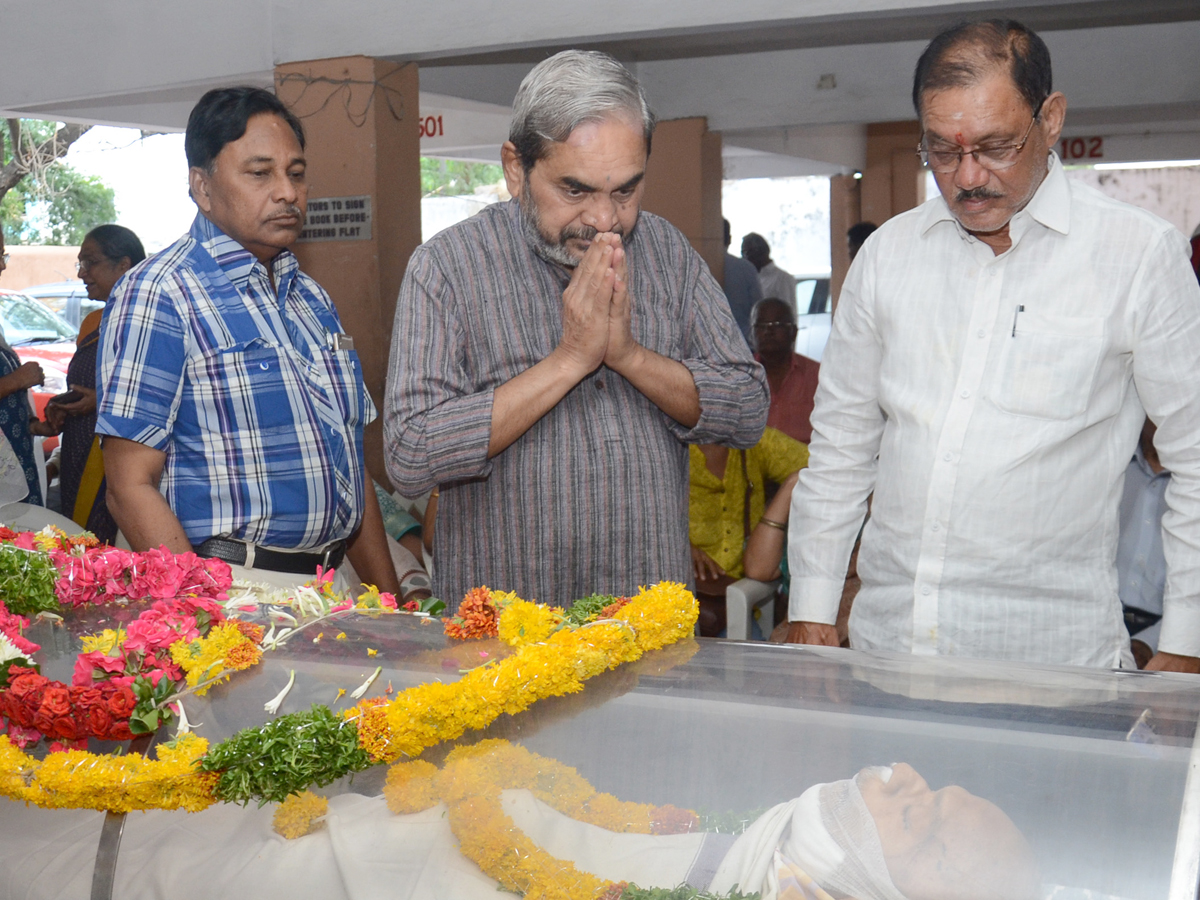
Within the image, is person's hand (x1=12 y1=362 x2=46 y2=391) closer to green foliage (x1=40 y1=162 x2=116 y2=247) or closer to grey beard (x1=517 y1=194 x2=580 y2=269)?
grey beard (x1=517 y1=194 x2=580 y2=269)

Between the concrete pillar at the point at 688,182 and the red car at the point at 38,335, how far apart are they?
17.9 feet

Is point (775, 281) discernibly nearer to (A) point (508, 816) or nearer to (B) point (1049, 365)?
(B) point (1049, 365)

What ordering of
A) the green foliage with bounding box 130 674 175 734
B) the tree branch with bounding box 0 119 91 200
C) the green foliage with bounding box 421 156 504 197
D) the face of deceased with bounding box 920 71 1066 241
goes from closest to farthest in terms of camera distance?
the green foliage with bounding box 130 674 175 734
the face of deceased with bounding box 920 71 1066 241
the tree branch with bounding box 0 119 91 200
the green foliage with bounding box 421 156 504 197

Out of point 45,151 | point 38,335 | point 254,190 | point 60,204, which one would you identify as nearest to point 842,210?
point 38,335

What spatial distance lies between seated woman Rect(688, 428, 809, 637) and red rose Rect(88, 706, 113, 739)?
2949 millimetres

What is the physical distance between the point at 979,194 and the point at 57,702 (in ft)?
5.26

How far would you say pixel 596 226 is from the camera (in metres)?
1.95

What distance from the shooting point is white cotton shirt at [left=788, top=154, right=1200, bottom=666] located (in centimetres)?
191

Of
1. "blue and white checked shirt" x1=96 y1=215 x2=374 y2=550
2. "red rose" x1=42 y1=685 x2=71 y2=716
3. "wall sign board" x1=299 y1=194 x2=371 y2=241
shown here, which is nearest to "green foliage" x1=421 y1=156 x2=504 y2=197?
"wall sign board" x1=299 y1=194 x2=371 y2=241

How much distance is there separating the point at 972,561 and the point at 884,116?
6.59 m

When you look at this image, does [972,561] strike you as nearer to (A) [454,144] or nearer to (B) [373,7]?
(B) [373,7]

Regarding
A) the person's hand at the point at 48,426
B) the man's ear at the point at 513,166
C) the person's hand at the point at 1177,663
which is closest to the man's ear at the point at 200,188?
the man's ear at the point at 513,166

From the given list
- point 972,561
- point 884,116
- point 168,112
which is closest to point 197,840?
point 972,561

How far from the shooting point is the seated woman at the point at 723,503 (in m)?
4.39
